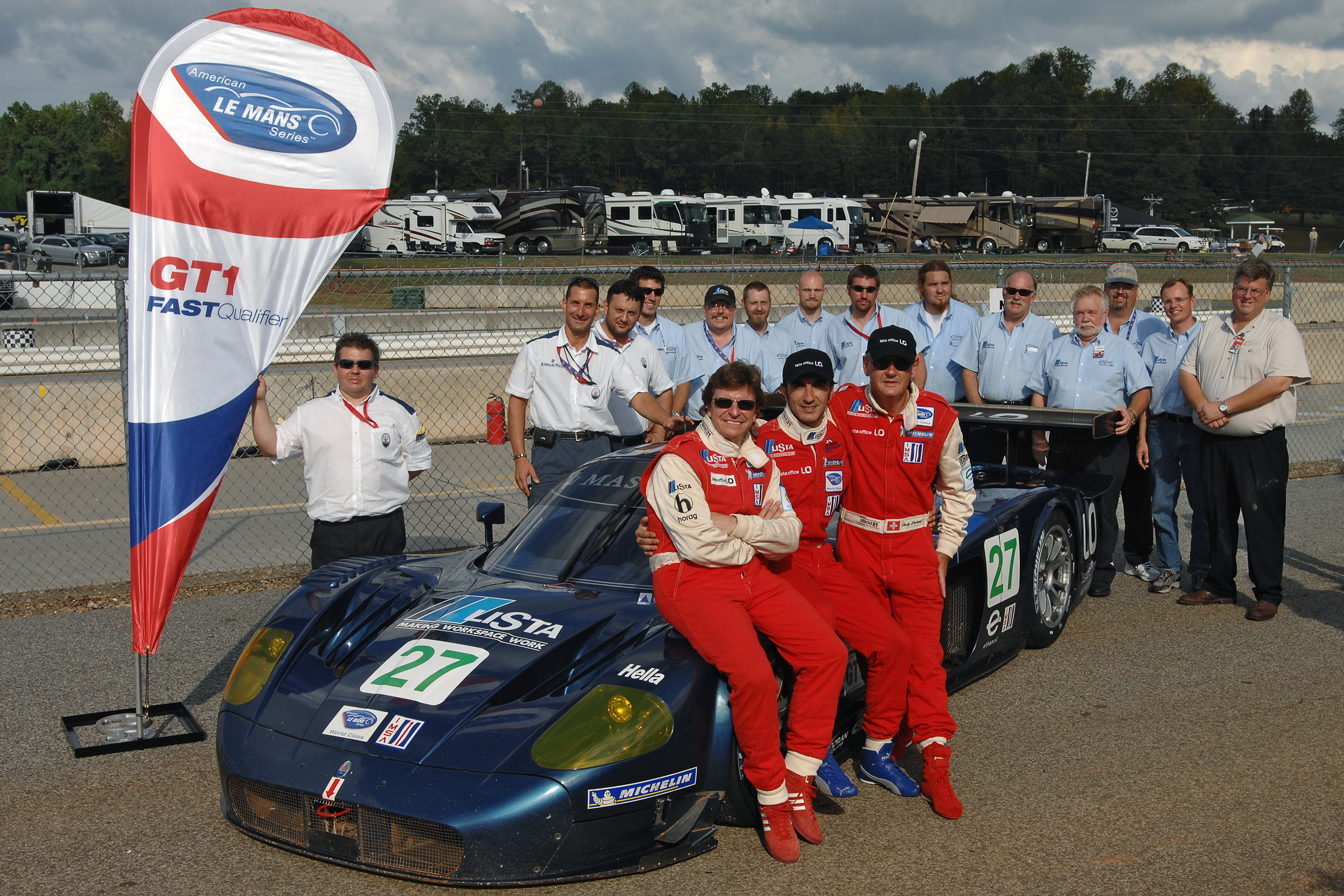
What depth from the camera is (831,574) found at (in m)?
4.36

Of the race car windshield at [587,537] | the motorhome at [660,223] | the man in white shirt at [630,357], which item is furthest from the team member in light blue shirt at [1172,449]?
the motorhome at [660,223]

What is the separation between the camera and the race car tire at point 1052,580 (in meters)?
5.68

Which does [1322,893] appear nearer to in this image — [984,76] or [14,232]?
[14,232]

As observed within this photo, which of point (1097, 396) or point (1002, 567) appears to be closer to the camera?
point (1002, 567)

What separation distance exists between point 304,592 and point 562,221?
45617 mm

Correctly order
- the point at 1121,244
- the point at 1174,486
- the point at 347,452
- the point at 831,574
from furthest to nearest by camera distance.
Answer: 1. the point at 1121,244
2. the point at 1174,486
3. the point at 347,452
4. the point at 831,574

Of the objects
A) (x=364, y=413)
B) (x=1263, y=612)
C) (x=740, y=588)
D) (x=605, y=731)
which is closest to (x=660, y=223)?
(x=1263, y=612)

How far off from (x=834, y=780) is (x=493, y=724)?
4.67ft

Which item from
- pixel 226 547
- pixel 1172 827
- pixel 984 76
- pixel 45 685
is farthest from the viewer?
pixel 984 76

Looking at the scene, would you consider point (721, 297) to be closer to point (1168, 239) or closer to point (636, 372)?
point (636, 372)

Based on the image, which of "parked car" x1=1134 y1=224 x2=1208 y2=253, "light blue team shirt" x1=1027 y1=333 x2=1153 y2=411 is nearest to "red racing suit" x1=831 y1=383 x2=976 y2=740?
"light blue team shirt" x1=1027 y1=333 x2=1153 y2=411

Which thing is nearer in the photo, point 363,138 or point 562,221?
point 363,138

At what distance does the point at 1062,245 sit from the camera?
55.1m

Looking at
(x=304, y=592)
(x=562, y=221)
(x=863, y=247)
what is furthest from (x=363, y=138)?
(x=863, y=247)
